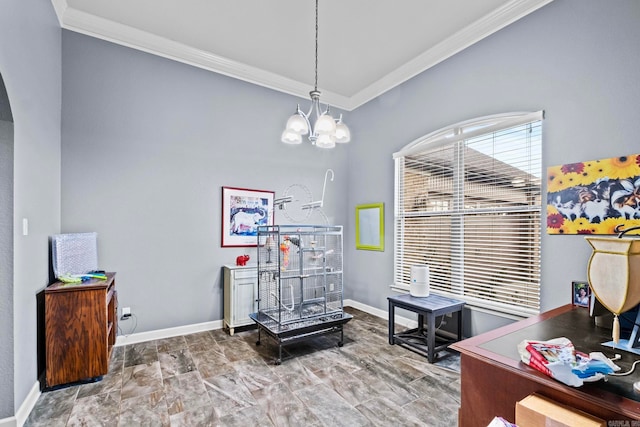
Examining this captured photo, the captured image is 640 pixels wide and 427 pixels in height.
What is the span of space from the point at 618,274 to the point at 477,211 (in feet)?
6.28

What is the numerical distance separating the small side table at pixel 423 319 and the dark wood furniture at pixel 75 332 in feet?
9.11

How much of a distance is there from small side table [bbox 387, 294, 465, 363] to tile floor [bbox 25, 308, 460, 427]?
0.36 feet

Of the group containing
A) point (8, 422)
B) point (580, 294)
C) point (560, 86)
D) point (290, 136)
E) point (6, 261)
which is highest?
point (560, 86)

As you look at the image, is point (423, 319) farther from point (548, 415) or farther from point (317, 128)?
point (548, 415)

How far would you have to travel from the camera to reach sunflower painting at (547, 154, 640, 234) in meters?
2.25

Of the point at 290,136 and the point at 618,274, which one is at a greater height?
the point at 290,136

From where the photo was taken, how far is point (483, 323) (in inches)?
125

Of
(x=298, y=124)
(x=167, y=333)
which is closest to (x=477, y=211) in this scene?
(x=298, y=124)

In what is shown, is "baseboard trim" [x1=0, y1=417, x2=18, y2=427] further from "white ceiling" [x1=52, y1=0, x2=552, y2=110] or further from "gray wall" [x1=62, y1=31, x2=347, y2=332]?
"white ceiling" [x1=52, y1=0, x2=552, y2=110]

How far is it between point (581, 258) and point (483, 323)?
1109 millimetres

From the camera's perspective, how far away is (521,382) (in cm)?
120

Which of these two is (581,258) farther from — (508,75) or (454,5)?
(454,5)

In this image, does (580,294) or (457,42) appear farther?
(457,42)

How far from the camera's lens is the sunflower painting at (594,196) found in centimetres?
225
